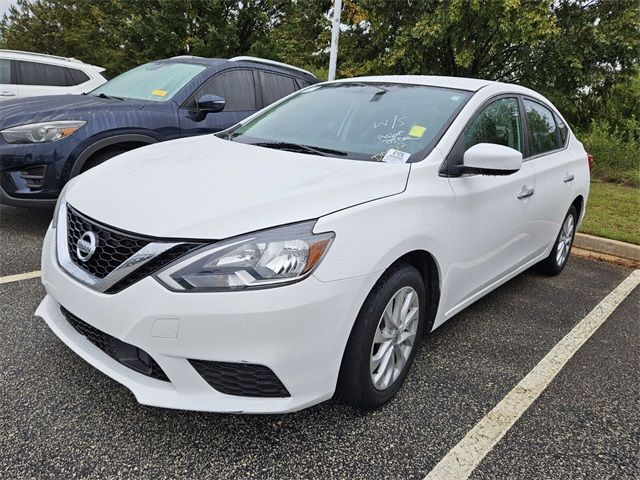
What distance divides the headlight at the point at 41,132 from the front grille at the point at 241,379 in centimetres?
309

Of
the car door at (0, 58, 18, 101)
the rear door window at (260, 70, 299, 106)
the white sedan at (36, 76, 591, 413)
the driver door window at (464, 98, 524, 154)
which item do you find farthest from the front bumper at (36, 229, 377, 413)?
the car door at (0, 58, 18, 101)

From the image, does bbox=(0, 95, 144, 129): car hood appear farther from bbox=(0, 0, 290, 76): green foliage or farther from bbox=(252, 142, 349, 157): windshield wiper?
bbox=(0, 0, 290, 76): green foliage

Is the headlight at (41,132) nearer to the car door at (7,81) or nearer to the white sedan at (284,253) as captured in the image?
the white sedan at (284,253)

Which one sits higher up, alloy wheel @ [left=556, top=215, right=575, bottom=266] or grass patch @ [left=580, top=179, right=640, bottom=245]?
alloy wheel @ [left=556, top=215, right=575, bottom=266]

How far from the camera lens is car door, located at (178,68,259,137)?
473cm

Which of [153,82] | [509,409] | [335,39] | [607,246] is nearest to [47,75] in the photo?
[153,82]

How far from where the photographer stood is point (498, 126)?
3209mm

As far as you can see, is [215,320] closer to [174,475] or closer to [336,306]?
[336,306]

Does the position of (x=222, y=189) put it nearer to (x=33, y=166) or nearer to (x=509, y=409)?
(x=509, y=409)

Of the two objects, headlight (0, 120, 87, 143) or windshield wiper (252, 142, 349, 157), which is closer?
windshield wiper (252, 142, 349, 157)

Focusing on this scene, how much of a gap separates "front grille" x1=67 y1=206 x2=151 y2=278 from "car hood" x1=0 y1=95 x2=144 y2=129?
249cm

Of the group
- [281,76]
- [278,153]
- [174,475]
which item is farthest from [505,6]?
[174,475]

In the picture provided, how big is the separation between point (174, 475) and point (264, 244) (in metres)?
0.90

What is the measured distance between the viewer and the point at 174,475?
6.02 ft
